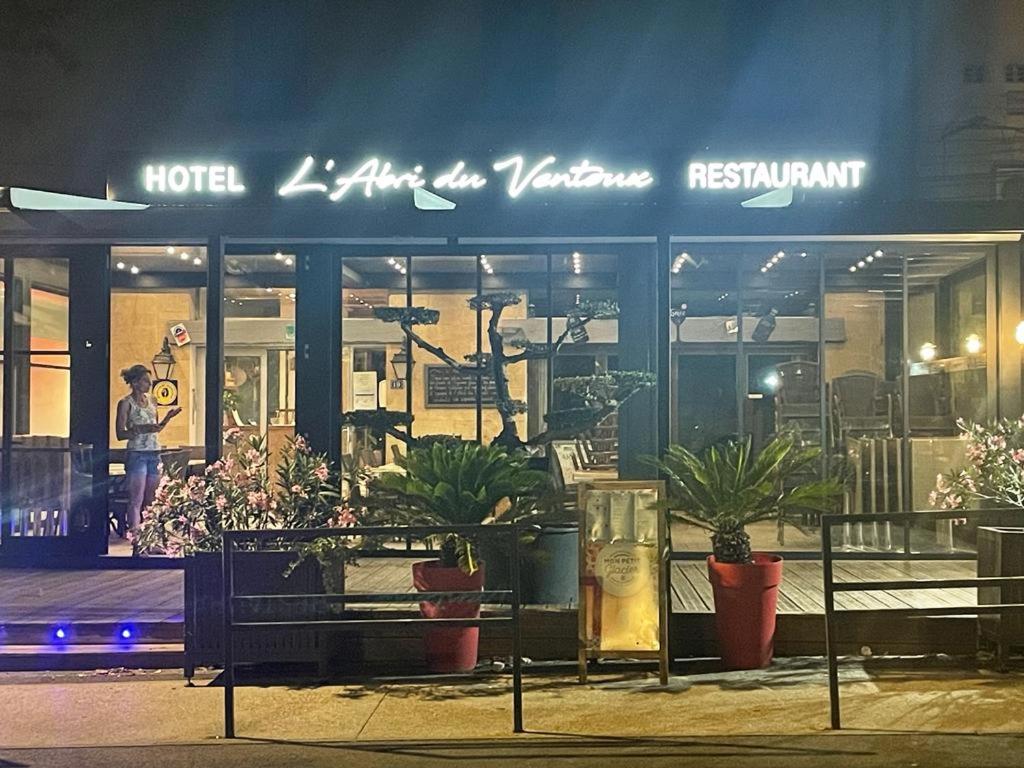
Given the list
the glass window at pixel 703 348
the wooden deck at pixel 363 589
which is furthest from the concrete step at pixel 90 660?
the glass window at pixel 703 348

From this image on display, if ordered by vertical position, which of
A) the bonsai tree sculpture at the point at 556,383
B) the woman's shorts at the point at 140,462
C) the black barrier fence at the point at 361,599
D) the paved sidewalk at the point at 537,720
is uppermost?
the bonsai tree sculpture at the point at 556,383

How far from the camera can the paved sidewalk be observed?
4.53m

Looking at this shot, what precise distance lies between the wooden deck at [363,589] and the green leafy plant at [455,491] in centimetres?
141

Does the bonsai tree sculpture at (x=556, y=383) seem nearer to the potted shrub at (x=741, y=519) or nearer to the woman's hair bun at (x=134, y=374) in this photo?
the potted shrub at (x=741, y=519)

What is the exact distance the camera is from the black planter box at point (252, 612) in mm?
5969

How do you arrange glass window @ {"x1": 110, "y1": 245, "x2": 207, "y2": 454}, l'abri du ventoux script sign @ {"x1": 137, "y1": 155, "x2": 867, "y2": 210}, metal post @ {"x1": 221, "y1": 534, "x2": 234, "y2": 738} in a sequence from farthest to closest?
glass window @ {"x1": 110, "y1": 245, "x2": 207, "y2": 454} → l'abri du ventoux script sign @ {"x1": 137, "y1": 155, "x2": 867, "y2": 210} → metal post @ {"x1": 221, "y1": 534, "x2": 234, "y2": 738}

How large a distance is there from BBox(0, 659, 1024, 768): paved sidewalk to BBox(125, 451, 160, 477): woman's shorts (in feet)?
11.1

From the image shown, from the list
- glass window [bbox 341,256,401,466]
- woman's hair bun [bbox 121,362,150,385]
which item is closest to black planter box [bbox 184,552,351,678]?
glass window [bbox 341,256,401,466]

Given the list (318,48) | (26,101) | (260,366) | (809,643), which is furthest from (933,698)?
(26,101)

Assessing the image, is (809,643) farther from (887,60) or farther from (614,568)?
(887,60)

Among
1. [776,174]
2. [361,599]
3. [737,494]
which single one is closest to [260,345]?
[361,599]

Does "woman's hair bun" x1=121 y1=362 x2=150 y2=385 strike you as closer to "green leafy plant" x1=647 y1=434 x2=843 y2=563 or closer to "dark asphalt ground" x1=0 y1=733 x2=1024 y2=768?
"dark asphalt ground" x1=0 y1=733 x2=1024 y2=768

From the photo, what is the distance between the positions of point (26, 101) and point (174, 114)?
1458mm

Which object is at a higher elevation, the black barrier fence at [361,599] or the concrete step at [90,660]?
the black barrier fence at [361,599]
